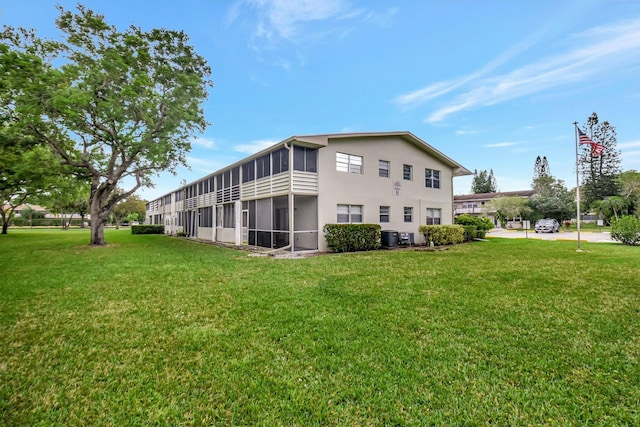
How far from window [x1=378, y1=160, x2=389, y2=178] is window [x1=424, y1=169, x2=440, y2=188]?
3494 mm

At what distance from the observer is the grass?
2.39 metres

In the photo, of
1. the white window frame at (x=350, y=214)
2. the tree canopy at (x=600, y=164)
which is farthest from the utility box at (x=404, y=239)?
the tree canopy at (x=600, y=164)

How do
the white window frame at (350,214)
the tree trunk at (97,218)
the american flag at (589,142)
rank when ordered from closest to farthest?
the american flag at (589,142) < the white window frame at (350,214) < the tree trunk at (97,218)

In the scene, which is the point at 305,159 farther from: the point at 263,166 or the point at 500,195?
the point at 500,195

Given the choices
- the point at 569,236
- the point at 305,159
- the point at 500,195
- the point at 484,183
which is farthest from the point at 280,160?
the point at 484,183

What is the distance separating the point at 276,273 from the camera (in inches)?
311

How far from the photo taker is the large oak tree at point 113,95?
13.8 meters

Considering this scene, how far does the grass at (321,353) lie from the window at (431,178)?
11565 mm

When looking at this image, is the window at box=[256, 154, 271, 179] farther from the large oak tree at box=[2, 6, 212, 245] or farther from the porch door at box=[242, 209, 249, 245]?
the large oak tree at box=[2, 6, 212, 245]

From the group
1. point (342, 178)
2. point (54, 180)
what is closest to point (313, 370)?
point (342, 178)

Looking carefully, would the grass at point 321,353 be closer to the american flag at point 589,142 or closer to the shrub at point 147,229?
the american flag at point 589,142

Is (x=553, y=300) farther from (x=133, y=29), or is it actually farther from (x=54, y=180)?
(x=54, y=180)

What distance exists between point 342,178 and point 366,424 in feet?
39.6

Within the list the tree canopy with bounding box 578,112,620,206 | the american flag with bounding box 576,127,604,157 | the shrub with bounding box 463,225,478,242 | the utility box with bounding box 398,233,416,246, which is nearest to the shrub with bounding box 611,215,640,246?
the american flag with bounding box 576,127,604,157
